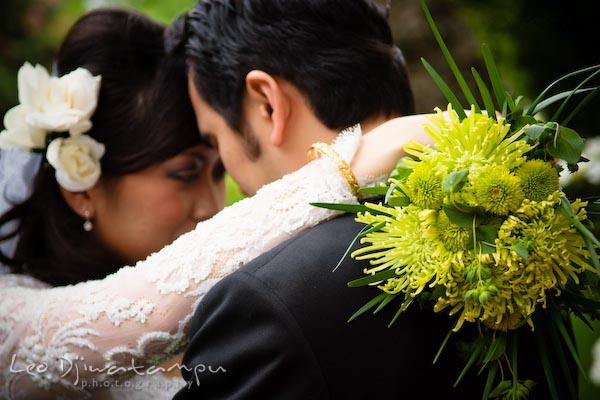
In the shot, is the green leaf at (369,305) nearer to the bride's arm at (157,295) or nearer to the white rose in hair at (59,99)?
the bride's arm at (157,295)

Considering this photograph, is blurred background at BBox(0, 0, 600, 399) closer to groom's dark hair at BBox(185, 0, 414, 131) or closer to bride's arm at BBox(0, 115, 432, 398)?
groom's dark hair at BBox(185, 0, 414, 131)

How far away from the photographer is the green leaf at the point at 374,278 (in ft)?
4.60

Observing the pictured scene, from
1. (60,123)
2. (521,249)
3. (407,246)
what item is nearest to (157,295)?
Result: (407,246)

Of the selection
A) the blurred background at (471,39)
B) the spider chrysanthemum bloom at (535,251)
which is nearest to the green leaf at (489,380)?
the spider chrysanthemum bloom at (535,251)

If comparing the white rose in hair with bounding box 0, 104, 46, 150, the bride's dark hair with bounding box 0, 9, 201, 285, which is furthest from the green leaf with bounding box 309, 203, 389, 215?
the white rose in hair with bounding box 0, 104, 46, 150

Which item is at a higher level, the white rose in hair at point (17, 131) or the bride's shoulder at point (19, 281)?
the white rose in hair at point (17, 131)

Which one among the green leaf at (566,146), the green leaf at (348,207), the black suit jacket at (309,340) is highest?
the green leaf at (566,146)

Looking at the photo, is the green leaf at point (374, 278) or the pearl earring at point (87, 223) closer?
the green leaf at point (374, 278)

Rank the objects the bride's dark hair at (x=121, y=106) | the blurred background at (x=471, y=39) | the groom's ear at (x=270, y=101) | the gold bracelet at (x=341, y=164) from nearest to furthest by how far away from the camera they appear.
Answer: the gold bracelet at (x=341, y=164)
the groom's ear at (x=270, y=101)
the bride's dark hair at (x=121, y=106)
the blurred background at (x=471, y=39)

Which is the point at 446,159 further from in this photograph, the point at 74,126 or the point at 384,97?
the point at 74,126

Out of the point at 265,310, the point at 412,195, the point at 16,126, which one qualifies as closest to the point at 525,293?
the point at 412,195

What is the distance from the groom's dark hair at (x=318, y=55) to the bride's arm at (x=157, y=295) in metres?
0.32

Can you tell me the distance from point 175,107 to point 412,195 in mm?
1550

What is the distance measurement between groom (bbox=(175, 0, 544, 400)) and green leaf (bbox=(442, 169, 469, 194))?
322 millimetres
